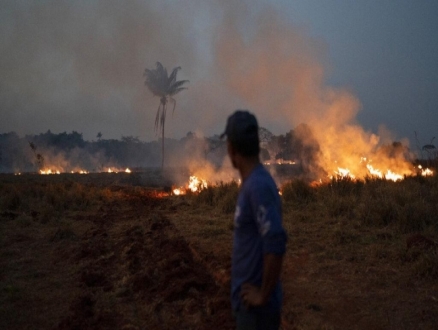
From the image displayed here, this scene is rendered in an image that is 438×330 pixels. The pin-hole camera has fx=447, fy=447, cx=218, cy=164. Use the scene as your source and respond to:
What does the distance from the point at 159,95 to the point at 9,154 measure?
29126 millimetres

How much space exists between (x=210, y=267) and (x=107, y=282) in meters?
1.63

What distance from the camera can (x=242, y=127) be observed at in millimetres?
2564

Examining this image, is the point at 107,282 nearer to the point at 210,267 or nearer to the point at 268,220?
the point at 210,267

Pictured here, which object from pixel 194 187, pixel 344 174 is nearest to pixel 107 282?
pixel 344 174

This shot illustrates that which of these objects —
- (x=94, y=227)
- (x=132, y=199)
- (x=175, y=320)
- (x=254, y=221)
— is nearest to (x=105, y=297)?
(x=175, y=320)

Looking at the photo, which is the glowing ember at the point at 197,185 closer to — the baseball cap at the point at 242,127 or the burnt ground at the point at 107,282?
the burnt ground at the point at 107,282

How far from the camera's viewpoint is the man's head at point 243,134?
8.44ft

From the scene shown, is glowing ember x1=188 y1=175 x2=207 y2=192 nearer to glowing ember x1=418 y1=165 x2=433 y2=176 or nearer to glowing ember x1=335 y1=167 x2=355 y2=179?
glowing ember x1=335 y1=167 x2=355 y2=179

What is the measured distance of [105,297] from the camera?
612cm

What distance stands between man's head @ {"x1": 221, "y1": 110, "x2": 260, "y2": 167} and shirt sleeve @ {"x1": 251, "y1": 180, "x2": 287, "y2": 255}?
0.30 meters

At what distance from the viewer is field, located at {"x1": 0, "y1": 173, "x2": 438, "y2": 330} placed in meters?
5.29

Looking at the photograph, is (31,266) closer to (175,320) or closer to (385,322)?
(175,320)

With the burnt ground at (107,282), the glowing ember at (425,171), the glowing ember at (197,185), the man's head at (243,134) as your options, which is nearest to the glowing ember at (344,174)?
the glowing ember at (425,171)

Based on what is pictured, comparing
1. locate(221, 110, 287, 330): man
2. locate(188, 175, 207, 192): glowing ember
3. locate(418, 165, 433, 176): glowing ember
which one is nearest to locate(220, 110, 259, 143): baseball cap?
locate(221, 110, 287, 330): man
